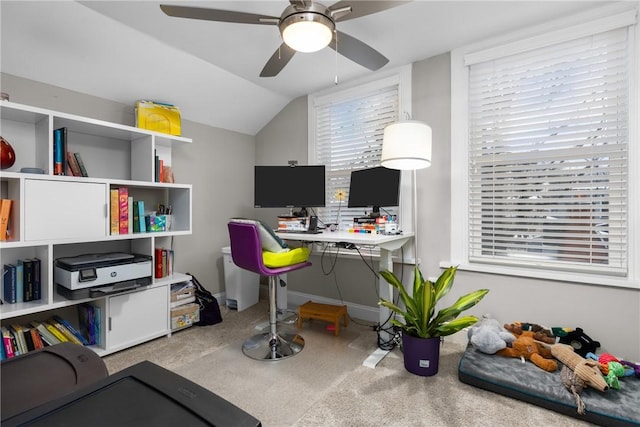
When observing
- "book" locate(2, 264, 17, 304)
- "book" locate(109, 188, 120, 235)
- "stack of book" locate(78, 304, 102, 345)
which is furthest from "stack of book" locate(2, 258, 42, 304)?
"book" locate(109, 188, 120, 235)

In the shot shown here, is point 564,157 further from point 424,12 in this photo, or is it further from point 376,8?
point 376,8

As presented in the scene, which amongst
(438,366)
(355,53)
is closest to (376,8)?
(355,53)

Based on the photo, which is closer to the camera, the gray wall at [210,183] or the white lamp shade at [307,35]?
the white lamp shade at [307,35]

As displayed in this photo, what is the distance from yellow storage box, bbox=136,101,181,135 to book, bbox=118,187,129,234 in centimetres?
62

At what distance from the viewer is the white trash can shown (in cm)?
326

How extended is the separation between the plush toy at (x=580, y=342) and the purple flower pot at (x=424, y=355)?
0.90 m

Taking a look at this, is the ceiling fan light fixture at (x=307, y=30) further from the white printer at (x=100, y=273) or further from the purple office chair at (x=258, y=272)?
the white printer at (x=100, y=273)

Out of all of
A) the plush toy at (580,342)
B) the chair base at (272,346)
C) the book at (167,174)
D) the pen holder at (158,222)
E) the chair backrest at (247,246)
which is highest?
the book at (167,174)

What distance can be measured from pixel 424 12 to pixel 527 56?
0.88m

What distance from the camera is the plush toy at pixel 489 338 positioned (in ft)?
6.49

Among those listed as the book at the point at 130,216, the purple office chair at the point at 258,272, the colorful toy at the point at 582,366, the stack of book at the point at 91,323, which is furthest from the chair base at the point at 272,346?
the colorful toy at the point at 582,366

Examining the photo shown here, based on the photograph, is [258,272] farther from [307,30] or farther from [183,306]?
[307,30]

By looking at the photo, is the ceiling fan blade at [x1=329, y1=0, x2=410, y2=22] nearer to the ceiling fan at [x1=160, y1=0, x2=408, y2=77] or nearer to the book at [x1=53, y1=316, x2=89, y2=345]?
the ceiling fan at [x1=160, y1=0, x2=408, y2=77]

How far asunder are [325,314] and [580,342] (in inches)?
70.7
